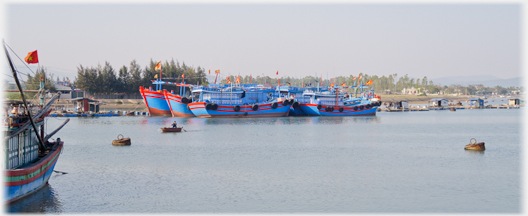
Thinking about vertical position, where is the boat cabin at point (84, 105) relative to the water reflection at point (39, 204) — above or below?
above

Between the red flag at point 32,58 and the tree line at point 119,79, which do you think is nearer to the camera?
the red flag at point 32,58

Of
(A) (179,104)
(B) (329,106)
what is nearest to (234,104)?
(A) (179,104)

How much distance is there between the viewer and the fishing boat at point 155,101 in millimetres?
80938

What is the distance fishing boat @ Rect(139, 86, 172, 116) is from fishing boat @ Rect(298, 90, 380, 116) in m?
24.3

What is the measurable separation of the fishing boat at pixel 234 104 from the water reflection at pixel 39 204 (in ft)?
173

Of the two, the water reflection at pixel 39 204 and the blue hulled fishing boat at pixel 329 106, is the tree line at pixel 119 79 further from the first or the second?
the water reflection at pixel 39 204

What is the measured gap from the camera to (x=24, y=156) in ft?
67.6

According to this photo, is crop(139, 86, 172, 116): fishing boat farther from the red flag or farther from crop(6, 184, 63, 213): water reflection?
the red flag

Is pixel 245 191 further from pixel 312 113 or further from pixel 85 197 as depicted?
pixel 312 113

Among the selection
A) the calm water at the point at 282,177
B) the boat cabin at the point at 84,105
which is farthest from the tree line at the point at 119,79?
the calm water at the point at 282,177

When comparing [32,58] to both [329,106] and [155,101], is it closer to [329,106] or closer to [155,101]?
[155,101]

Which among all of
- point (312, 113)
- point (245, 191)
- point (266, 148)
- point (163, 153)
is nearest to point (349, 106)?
point (312, 113)

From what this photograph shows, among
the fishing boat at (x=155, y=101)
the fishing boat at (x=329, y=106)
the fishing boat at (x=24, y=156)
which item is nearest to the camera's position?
the fishing boat at (x=24, y=156)

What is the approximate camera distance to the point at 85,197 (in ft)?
71.3
